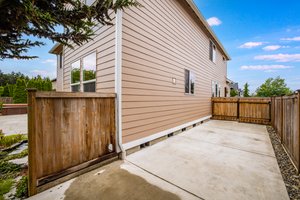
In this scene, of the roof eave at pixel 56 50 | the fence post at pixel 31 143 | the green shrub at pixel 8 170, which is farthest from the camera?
the roof eave at pixel 56 50

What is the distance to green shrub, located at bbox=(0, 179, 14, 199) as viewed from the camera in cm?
200

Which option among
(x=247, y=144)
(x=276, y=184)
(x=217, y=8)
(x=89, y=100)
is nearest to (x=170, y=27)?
(x=89, y=100)

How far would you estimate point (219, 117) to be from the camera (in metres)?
9.11

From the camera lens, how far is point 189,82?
6.41m

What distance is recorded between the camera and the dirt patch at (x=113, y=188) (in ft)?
6.42

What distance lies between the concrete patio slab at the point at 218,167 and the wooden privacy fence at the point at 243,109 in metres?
4.01

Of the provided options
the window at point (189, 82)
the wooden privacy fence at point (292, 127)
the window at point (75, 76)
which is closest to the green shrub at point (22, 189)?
the window at point (75, 76)

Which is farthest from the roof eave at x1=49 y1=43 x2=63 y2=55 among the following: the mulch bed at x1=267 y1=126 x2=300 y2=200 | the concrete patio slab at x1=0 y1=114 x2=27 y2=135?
the mulch bed at x1=267 y1=126 x2=300 y2=200

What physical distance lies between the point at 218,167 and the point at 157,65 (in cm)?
310

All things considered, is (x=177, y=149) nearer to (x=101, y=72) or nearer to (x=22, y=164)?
(x=101, y=72)

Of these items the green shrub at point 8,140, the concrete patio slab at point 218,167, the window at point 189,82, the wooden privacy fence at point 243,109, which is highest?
the window at point 189,82

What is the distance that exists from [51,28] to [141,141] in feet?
10.0

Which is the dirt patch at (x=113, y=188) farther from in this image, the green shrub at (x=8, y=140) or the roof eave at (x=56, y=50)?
the roof eave at (x=56, y=50)

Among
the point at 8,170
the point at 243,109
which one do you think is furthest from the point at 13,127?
the point at 243,109
